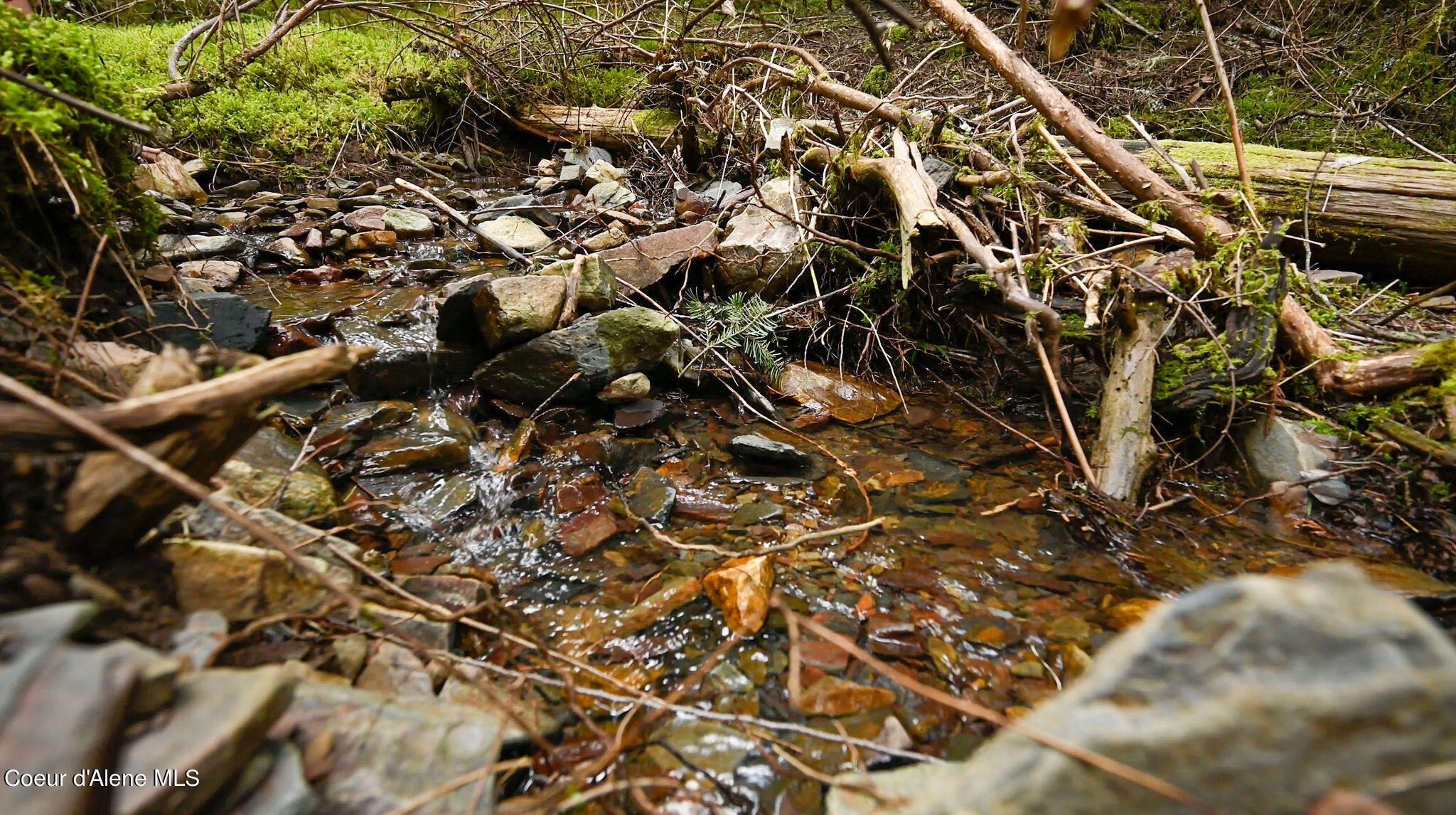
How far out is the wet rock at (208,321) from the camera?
108 inches

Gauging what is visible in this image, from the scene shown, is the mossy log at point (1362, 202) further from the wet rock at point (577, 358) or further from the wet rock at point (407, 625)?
the wet rock at point (407, 625)

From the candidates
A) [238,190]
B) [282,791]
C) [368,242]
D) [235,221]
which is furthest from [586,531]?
[238,190]

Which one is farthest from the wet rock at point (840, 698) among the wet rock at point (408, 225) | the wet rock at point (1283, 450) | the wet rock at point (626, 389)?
the wet rock at point (408, 225)

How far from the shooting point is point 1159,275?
290 centimetres

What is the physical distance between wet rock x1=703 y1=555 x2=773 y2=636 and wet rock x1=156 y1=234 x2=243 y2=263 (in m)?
4.42

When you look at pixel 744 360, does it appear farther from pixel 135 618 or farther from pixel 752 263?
pixel 135 618

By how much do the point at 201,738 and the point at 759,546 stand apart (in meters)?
1.88

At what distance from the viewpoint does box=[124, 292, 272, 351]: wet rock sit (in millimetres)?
2746

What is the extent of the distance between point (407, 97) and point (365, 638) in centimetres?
787

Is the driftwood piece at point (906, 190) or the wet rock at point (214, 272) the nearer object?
the driftwood piece at point (906, 190)

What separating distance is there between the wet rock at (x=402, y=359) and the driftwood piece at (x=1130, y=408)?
11.0 ft

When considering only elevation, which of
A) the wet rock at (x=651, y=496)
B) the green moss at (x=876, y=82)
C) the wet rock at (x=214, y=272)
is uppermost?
the green moss at (x=876, y=82)

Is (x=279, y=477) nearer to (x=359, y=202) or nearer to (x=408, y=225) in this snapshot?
(x=408, y=225)

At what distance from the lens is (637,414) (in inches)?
139
